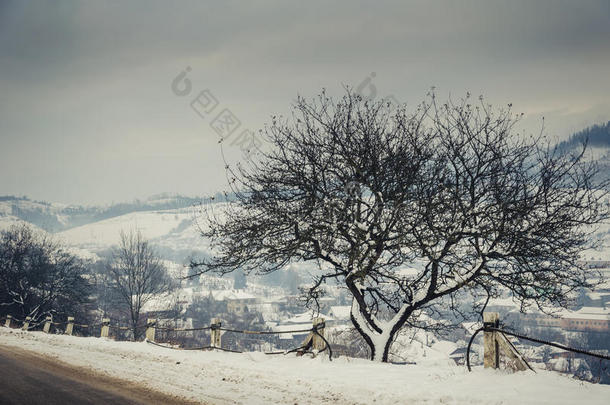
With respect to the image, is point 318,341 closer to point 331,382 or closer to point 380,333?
point 380,333

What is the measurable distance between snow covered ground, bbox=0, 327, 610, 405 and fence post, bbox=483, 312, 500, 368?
0.28 metres

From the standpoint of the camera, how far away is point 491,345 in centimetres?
907

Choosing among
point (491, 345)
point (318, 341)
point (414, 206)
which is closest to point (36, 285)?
point (318, 341)

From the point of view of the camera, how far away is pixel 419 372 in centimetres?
988

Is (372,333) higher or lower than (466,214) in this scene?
lower

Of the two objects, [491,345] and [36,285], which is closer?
[491,345]

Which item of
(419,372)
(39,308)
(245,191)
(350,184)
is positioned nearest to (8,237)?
(39,308)

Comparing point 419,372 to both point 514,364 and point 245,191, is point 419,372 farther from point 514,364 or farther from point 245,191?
point 245,191

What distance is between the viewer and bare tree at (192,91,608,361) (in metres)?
12.4

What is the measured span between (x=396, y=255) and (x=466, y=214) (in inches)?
103

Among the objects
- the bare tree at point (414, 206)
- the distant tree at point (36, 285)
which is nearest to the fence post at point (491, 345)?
the bare tree at point (414, 206)

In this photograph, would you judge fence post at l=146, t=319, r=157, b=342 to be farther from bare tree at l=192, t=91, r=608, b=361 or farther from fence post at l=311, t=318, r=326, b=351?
fence post at l=311, t=318, r=326, b=351

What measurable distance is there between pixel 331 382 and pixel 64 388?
5409 millimetres

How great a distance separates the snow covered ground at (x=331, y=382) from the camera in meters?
7.52
